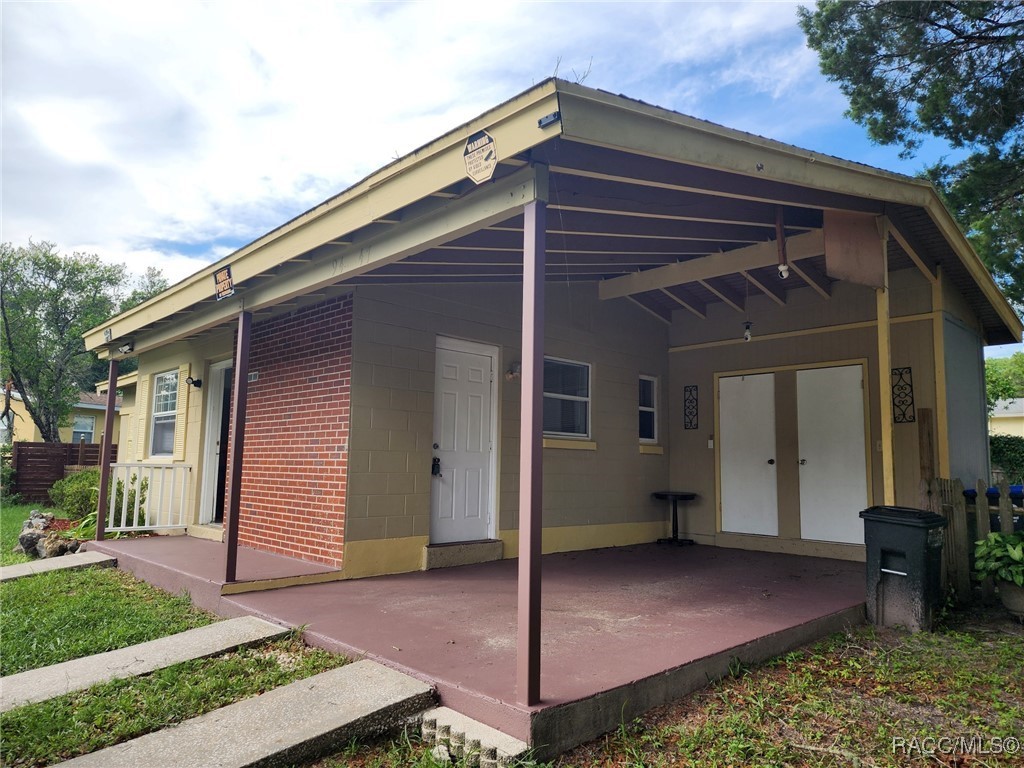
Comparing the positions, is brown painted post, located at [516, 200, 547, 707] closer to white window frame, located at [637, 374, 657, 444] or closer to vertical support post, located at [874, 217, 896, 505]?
vertical support post, located at [874, 217, 896, 505]

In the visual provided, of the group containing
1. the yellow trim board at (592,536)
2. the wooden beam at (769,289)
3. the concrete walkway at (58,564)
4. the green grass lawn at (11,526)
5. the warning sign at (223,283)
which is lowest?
the green grass lawn at (11,526)

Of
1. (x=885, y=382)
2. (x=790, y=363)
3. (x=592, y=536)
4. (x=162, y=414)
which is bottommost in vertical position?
(x=592, y=536)

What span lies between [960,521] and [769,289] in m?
3.31

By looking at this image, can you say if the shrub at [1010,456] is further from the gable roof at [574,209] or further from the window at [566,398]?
the window at [566,398]

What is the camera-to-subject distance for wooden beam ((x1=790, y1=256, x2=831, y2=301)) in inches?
276

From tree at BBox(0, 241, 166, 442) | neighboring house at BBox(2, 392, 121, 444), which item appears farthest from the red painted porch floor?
neighboring house at BBox(2, 392, 121, 444)

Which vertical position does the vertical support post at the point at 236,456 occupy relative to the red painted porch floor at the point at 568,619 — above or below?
above

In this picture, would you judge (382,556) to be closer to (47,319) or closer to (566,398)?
(566,398)

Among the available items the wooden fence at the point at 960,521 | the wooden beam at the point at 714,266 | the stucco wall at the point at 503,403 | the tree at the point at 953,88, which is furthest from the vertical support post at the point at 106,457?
the tree at the point at 953,88

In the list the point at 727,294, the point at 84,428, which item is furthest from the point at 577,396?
the point at 84,428

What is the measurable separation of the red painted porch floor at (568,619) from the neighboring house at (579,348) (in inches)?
31.1

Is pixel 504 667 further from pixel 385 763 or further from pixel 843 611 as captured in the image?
pixel 843 611

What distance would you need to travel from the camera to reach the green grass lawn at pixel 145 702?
2.87 metres

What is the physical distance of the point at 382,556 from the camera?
5.95 m
